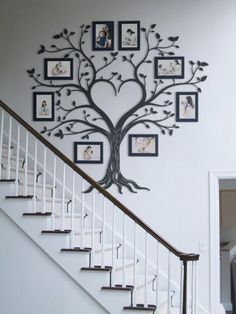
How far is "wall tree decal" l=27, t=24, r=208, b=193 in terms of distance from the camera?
6863mm

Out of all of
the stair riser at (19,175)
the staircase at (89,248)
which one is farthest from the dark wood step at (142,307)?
the stair riser at (19,175)

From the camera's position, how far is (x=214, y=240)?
6.60 m

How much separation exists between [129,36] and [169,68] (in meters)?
0.69

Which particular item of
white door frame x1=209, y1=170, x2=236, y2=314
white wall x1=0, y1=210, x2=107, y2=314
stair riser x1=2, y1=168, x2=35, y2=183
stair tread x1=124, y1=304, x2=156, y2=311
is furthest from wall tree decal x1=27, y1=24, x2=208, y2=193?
stair tread x1=124, y1=304, x2=156, y2=311

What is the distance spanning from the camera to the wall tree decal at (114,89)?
686 centimetres

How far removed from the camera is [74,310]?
5434mm

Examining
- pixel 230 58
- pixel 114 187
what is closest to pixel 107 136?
pixel 114 187

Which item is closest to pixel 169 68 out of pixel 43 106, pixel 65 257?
pixel 43 106

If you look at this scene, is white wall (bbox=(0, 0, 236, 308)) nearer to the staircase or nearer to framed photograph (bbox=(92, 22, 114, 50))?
framed photograph (bbox=(92, 22, 114, 50))

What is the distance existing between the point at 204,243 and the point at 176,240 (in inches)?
13.8

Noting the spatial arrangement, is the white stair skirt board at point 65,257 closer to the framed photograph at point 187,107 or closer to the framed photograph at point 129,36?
the framed photograph at point 187,107

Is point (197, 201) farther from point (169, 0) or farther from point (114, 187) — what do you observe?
point (169, 0)

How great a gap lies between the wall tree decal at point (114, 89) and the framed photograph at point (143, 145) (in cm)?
13

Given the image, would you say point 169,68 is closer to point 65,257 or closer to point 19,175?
point 19,175
